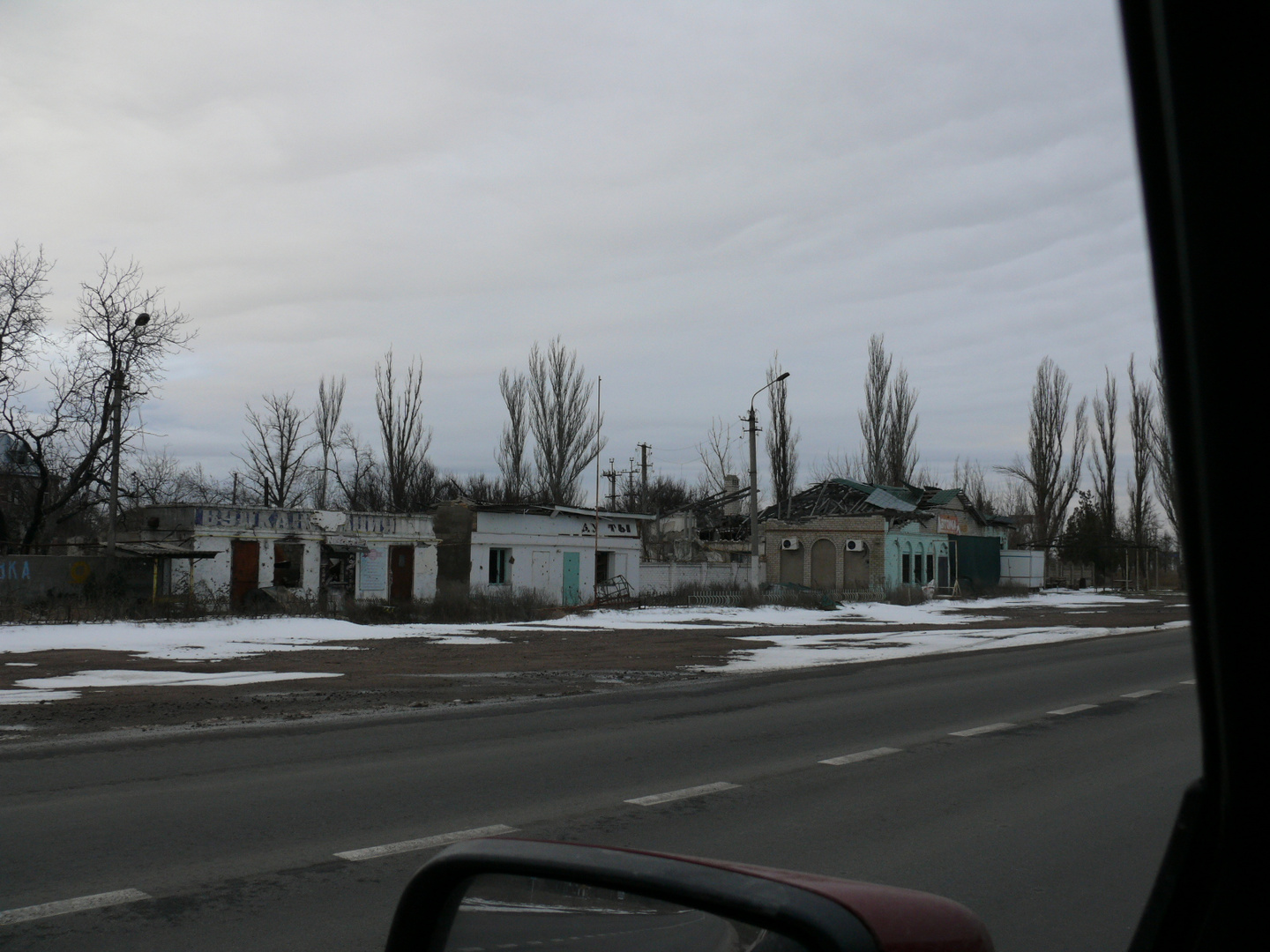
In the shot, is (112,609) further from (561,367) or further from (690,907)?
(561,367)

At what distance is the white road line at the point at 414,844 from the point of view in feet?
19.2

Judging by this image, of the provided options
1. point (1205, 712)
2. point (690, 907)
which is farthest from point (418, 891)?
point (1205, 712)

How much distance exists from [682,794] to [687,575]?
4016cm

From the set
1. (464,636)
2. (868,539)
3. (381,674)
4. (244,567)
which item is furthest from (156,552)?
(868,539)

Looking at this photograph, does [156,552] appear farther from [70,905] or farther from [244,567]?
[70,905]

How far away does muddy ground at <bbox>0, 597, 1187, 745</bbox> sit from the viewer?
1177 centimetres

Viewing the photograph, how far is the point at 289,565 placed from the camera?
3847 cm

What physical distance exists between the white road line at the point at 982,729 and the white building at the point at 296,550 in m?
27.4

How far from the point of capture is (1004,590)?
5728cm

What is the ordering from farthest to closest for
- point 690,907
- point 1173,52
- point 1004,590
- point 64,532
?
point 1004,590 → point 64,532 → point 690,907 → point 1173,52

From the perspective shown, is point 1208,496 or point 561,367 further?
point 561,367

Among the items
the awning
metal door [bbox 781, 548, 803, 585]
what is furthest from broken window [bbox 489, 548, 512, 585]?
Answer: metal door [bbox 781, 548, 803, 585]

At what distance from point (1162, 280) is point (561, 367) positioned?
196 feet

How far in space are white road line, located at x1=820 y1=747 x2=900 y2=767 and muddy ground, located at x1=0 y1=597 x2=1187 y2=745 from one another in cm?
568
